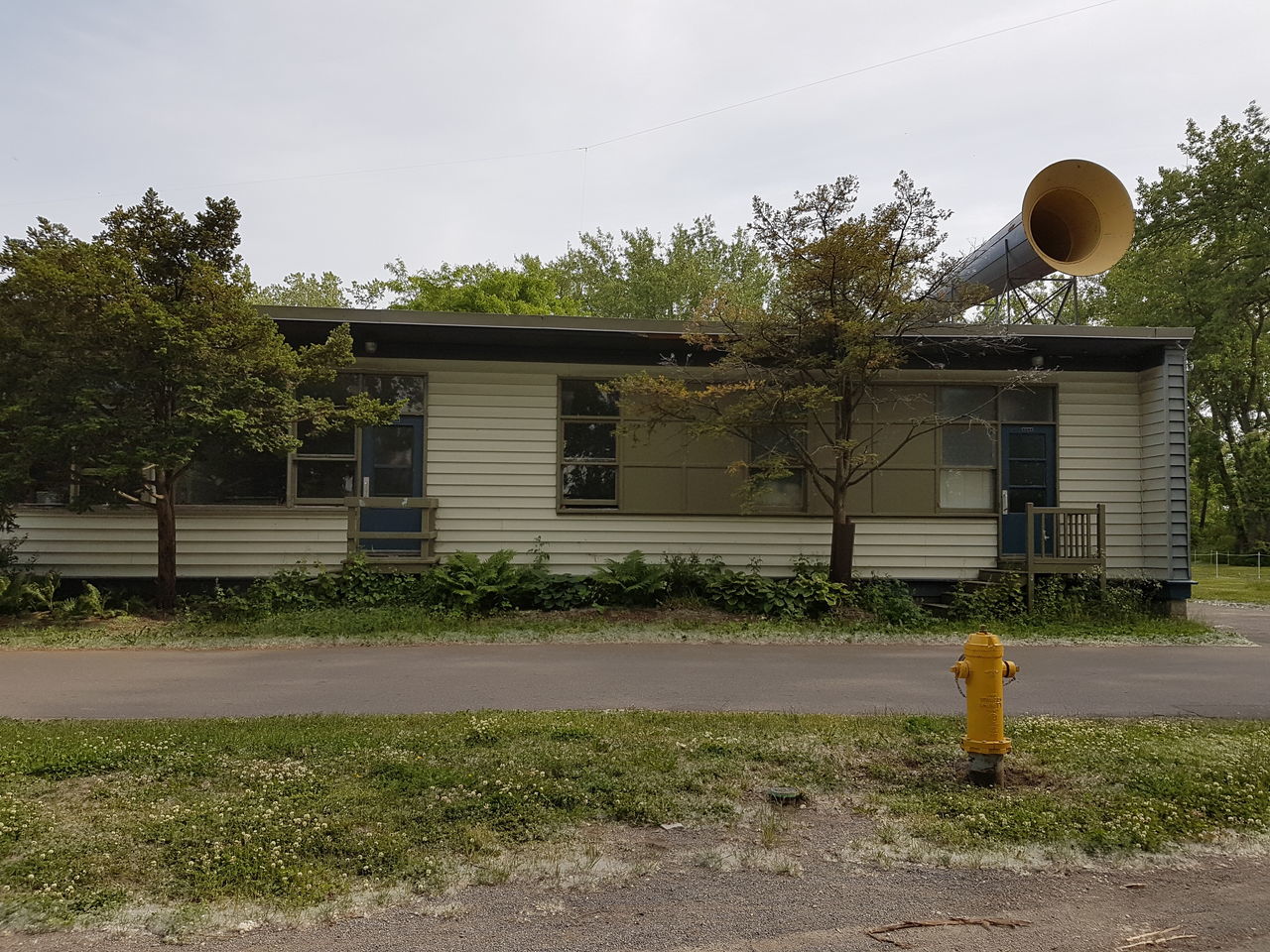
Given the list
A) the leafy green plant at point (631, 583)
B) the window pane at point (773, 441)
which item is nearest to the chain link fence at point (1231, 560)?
the window pane at point (773, 441)

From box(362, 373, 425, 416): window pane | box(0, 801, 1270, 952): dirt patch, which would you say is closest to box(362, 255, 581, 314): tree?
box(362, 373, 425, 416): window pane

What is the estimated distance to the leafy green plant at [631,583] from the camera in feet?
38.1

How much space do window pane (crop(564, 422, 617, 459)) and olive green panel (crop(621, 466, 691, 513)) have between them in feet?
1.23

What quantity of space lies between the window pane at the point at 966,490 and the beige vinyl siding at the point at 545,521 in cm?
30

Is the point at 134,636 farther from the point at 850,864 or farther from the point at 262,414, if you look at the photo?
the point at 850,864

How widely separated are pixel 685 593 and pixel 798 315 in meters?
3.84

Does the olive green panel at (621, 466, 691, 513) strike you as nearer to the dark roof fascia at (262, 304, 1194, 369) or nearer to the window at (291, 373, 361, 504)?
the dark roof fascia at (262, 304, 1194, 369)

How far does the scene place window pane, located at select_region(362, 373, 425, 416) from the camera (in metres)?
A: 12.7

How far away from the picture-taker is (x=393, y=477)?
12688 mm

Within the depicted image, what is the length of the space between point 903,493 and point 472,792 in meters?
9.90

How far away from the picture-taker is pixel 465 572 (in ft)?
37.7

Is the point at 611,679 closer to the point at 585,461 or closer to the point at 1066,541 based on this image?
the point at 585,461

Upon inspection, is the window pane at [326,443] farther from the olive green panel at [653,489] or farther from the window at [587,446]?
the olive green panel at [653,489]

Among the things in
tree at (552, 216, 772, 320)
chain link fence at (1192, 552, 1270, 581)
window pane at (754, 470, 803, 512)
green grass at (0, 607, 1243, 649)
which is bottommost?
chain link fence at (1192, 552, 1270, 581)
